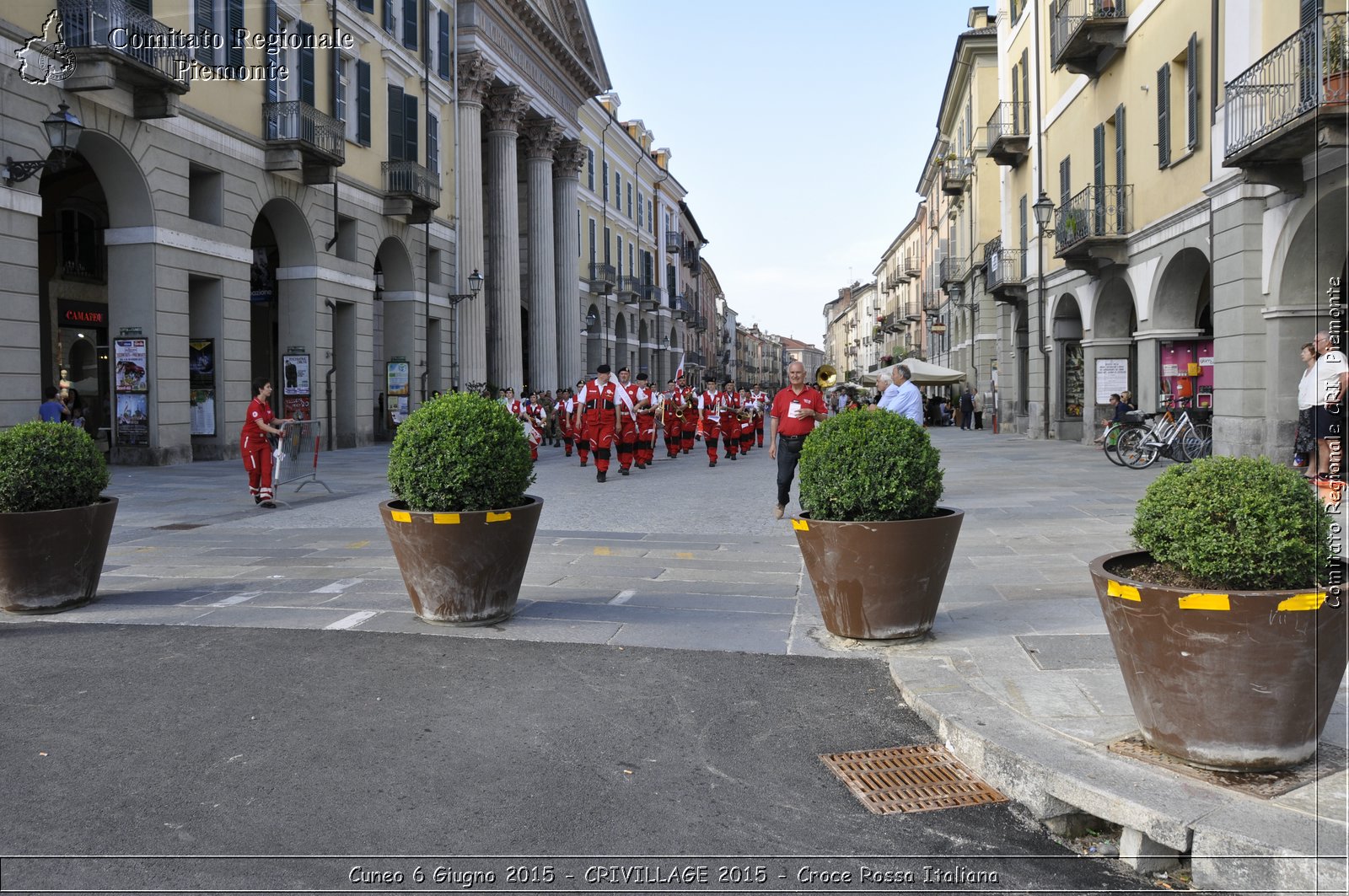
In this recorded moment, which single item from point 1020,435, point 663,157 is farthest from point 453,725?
point 663,157

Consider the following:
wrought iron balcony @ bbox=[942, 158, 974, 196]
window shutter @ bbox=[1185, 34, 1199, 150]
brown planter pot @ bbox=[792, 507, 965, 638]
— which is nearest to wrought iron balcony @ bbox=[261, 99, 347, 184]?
window shutter @ bbox=[1185, 34, 1199, 150]

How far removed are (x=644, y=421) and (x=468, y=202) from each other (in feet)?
50.8

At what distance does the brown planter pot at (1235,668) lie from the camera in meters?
3.39

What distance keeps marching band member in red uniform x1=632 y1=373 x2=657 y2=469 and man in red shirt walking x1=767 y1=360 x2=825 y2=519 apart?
811 cm

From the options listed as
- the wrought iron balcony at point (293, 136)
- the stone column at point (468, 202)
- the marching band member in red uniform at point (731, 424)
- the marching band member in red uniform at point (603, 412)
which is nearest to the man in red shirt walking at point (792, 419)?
the marching band member in red uniform at point (603, 412)

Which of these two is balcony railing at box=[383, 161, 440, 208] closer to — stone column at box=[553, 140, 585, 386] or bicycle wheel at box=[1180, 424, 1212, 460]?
stone column at box=[553, 140, 585, 386]

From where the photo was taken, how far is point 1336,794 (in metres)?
3.32

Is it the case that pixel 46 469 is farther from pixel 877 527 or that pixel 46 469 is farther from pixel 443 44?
pixel 443 44

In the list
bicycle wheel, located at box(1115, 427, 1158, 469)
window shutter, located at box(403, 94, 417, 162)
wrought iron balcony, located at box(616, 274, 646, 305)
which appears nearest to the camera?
bicycle wheel, located at box(1115, 427, 1158, 469)

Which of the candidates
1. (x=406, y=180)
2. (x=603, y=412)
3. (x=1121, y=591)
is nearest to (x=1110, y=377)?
(x=603, y=412)

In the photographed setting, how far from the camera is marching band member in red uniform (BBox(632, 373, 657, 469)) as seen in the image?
20.0 metres

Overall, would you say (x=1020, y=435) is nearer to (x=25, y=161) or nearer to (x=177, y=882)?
(x=25, y=161)

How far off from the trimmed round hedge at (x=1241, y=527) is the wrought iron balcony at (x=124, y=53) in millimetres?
17833

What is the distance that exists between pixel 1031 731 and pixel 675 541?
20.1 ft
